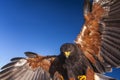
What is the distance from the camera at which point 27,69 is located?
44.1 feet

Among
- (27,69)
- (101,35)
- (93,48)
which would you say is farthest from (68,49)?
(27,69)

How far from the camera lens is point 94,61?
40.6ft

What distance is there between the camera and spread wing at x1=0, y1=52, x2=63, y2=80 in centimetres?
1317

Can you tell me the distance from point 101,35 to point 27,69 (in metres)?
2.35

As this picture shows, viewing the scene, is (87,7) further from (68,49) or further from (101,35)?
(68,49)

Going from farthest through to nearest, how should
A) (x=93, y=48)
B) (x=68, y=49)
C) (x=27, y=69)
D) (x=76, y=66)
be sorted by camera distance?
(x=27, y=69) → (x=93, y=48) → (x=76, y=66) → (x=68, y=49)

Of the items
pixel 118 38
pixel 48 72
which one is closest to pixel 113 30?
pixel 118 38

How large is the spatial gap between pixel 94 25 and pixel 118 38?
2.39ft

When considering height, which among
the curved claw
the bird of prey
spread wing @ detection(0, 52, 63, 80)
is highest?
the curved claw

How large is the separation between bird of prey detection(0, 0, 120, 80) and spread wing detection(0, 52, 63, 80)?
1.02ft

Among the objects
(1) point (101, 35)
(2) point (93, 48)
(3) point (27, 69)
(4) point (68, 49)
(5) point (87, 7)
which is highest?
(5) point (87, 7)

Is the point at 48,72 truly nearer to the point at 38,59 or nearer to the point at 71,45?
the point at 38,59

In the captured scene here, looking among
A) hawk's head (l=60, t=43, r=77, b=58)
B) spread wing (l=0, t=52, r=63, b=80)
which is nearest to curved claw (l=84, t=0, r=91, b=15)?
hawk's head (l=60, t=43, r=77, b=58)

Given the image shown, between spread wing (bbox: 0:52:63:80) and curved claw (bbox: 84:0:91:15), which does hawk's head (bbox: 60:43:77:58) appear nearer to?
curved claw (bbox: 84:0:91:15)
